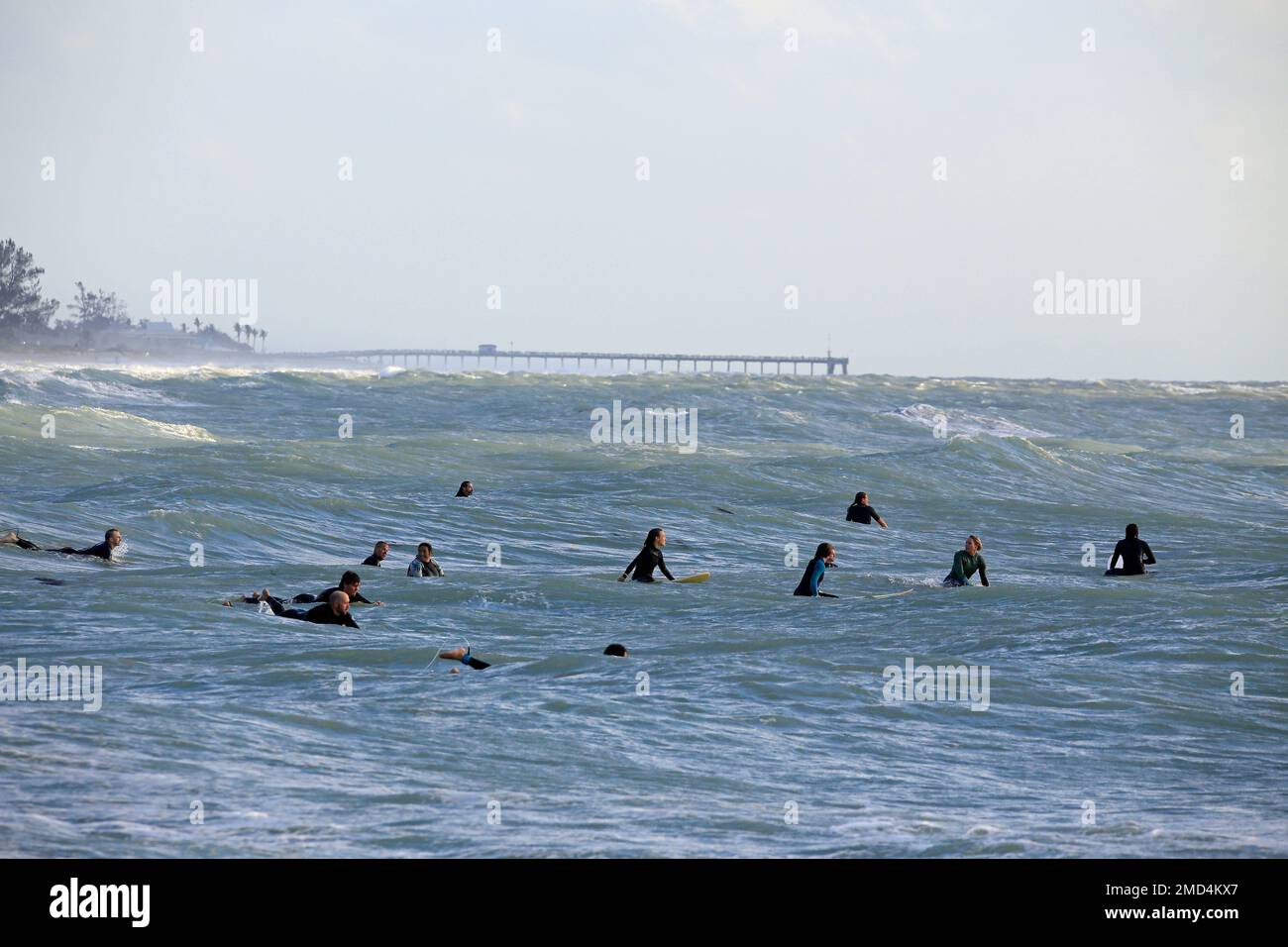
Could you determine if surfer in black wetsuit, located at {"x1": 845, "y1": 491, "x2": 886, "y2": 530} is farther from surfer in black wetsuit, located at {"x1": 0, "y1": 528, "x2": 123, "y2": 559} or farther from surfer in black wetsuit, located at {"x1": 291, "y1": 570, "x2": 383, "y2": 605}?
surfer in black wetsuit, located at {"x1": 0, "y1": 528, "x2": 123, "y2": 559}

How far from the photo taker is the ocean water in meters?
9.12

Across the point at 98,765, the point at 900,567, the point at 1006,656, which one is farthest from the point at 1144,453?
the point at 98,765

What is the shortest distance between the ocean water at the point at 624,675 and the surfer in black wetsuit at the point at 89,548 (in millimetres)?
271

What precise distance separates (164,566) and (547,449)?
26.0m

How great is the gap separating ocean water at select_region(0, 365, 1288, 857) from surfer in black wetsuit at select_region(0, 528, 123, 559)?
0.89 ft

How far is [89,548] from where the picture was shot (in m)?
20.3

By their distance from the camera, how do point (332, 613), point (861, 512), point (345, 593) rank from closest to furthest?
point (332, 613) < point (345, 593) < point (861, 512)

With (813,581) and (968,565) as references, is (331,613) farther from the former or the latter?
(968,565)

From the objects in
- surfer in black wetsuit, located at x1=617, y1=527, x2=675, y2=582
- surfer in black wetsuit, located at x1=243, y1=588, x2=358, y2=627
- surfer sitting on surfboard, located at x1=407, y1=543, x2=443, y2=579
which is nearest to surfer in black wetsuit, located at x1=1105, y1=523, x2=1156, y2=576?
surfer in black wetsuit, located at x1=617, y1=527, x2=675, y2=582

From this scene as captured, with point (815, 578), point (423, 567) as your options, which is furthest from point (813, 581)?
point (423, 567)

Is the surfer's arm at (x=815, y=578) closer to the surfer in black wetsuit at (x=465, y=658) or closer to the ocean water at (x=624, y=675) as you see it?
the ocean water at (x=624, y=675)

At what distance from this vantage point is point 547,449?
148ft

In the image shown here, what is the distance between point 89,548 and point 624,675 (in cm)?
1022
